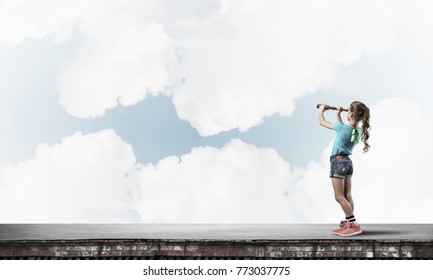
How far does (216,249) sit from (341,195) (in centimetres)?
219

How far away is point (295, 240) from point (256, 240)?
471mm

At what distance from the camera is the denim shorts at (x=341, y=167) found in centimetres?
949

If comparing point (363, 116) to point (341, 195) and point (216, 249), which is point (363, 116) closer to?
point (341, 195)

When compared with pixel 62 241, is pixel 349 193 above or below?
above

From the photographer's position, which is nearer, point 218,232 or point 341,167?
point 341,167

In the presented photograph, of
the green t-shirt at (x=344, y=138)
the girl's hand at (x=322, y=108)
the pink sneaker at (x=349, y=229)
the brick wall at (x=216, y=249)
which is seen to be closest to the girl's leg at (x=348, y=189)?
the pink sneaker at (x=349, y=229)

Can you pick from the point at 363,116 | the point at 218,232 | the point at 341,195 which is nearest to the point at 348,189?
the point at 341,195

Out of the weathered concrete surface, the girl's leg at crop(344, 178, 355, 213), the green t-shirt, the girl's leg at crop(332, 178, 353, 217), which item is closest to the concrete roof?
the weathered concrete surface

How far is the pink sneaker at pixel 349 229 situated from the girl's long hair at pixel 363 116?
104 cm

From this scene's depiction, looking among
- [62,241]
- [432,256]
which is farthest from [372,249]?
[62,241]

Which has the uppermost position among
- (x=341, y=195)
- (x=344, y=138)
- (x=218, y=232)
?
(x=344, y=138)

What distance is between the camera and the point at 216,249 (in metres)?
8.32
